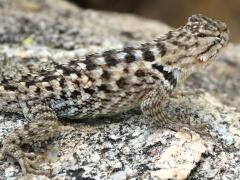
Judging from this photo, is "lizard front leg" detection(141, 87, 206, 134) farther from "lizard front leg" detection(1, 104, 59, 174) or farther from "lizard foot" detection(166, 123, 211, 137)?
"lizard front leg" detection(1, 104, 59, 174)

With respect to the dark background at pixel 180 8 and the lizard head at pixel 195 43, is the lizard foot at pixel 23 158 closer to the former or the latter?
the lizard head at pixel 195 43

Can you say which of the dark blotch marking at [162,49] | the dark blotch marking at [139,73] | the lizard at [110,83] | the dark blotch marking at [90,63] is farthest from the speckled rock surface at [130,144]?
the dark blotch marking at [162,49]

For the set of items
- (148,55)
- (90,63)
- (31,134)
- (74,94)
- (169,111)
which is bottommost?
(31,134)

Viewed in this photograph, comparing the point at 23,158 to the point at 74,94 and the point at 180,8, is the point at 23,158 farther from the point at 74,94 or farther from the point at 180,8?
the point at 180,8

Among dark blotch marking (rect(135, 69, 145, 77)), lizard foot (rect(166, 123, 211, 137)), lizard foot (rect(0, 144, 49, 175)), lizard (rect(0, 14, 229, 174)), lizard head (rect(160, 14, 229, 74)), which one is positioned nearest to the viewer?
lizard foot (rect(0, 144, 49, 175))

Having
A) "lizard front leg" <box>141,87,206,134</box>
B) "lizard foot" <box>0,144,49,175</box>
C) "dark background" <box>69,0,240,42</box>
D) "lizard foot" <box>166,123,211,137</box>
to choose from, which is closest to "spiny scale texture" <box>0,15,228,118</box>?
"lizard front leg" <box>141,87,206,134</box>

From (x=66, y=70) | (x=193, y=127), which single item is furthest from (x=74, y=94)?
(x=193, y=127)

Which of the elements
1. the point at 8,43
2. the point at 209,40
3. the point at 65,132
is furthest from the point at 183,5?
the point at 65,132
